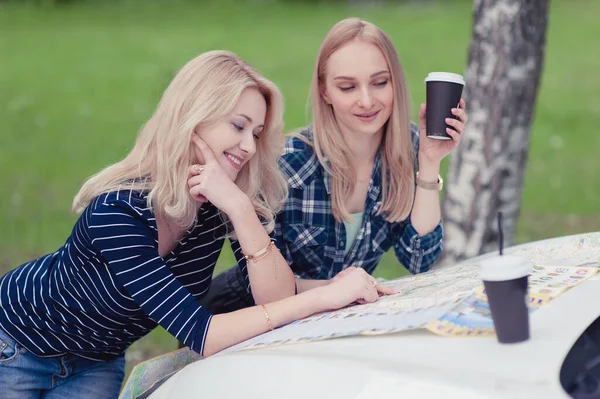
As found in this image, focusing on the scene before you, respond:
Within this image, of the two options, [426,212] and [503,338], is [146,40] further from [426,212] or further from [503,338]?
[503,338]

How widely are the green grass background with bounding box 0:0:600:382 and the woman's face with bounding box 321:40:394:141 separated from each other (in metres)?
0.60

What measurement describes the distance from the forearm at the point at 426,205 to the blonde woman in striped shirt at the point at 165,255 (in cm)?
60

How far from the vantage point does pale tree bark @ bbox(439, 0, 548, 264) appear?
15.1 feet

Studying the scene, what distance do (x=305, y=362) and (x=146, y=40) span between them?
14.4 meters

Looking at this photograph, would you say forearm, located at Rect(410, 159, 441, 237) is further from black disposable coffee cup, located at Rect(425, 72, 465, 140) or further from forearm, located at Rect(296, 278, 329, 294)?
forearm, located at Rect(296, 278, 329, 294)

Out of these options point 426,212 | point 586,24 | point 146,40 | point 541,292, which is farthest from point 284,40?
point 541,292

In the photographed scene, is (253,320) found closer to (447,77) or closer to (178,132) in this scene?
(178,132)

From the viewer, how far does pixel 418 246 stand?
3355mm

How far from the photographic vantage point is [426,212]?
332cm

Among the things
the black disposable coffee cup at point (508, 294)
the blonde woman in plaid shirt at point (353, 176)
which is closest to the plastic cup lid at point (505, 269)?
the black disposable coffee cup at point (508, 294)

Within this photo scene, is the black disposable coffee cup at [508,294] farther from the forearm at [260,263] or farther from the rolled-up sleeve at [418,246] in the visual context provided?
the rolled-up sleeve at [418,246]

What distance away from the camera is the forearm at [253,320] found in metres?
2.53

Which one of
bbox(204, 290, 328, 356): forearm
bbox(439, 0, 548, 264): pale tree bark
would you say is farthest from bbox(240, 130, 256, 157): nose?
bbox(439, 0, 548, 264): pale tree bark

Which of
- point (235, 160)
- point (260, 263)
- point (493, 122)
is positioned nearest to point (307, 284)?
point (260, 263)
